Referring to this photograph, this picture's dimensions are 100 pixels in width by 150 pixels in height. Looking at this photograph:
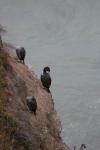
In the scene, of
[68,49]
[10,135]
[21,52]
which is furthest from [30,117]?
[68,49]

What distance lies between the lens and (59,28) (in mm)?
41750

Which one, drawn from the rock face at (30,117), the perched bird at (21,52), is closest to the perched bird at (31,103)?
the rock face at (30,117)

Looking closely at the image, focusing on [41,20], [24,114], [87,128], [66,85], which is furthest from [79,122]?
[41,20]

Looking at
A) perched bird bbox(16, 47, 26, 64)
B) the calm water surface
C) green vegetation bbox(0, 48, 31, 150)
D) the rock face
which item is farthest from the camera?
the calm water surface

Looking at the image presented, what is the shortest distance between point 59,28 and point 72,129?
16.6 metres

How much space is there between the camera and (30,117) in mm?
13688

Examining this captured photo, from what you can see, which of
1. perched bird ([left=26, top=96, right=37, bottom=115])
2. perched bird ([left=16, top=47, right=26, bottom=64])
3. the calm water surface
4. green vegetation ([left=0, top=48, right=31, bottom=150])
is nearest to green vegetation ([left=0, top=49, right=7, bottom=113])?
green vegetation ([left=0, top=48, right=31, bottom=150])

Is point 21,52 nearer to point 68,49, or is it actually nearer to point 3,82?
point 3,82

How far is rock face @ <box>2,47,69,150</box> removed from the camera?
39.3 feet

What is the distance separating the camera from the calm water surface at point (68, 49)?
2736cm

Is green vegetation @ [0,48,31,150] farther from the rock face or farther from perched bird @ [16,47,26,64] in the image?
perched bird @ [16,47,26,64]

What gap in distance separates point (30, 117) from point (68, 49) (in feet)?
80.1

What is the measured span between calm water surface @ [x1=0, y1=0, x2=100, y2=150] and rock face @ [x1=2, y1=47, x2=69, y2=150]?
8.65 m

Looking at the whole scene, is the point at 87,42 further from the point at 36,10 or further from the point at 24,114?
the point at 24,114
